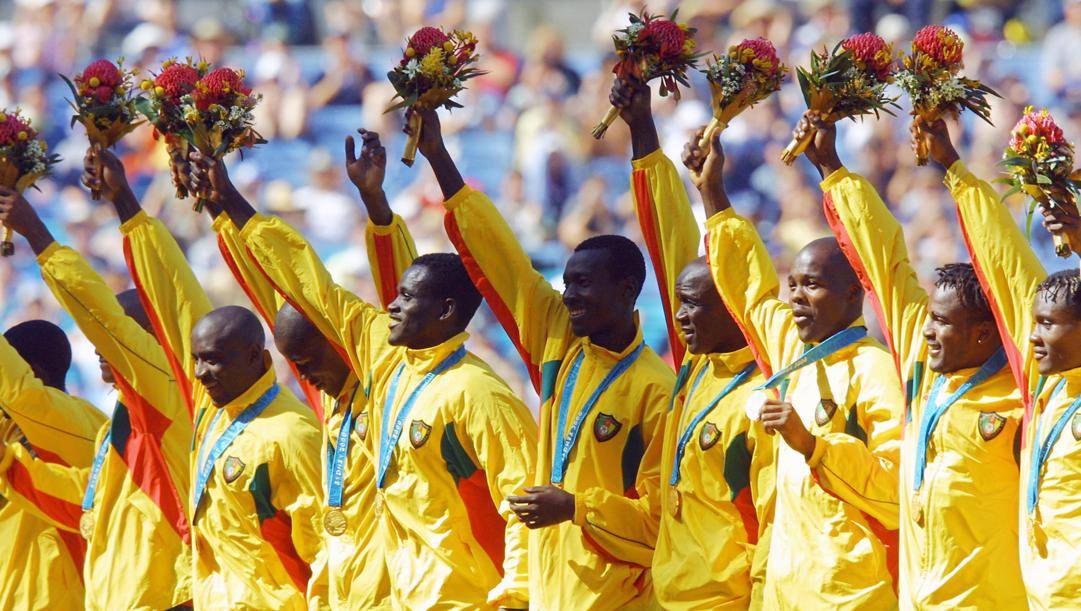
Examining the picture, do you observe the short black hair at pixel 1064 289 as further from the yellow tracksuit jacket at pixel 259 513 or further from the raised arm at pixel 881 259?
the yellow tracksuit jacket at pixel 259 513

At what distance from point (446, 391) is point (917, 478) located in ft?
7.01

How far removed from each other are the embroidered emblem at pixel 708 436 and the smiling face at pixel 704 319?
33 cm

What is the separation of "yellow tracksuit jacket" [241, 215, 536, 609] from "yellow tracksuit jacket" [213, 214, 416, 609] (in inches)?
8.0

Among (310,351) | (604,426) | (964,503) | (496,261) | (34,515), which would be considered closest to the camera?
(964,503)

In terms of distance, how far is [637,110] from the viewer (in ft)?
25.1

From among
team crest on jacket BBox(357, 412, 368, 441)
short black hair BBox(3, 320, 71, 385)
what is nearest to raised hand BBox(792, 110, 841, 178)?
team crest on jacket BBox(357, 412, 368, 441)

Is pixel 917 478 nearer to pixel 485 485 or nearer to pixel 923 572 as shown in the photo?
pixel 923 572

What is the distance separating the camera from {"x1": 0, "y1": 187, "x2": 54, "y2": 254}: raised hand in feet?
30.1

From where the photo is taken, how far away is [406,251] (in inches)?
334

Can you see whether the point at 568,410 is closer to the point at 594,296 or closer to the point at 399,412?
the point at 594,296

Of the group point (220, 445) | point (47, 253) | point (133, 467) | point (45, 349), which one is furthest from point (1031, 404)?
point (45, 349)

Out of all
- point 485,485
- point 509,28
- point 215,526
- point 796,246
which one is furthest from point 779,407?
point 509,28

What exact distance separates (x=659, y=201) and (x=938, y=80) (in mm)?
1507

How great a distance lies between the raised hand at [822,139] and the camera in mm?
6984
